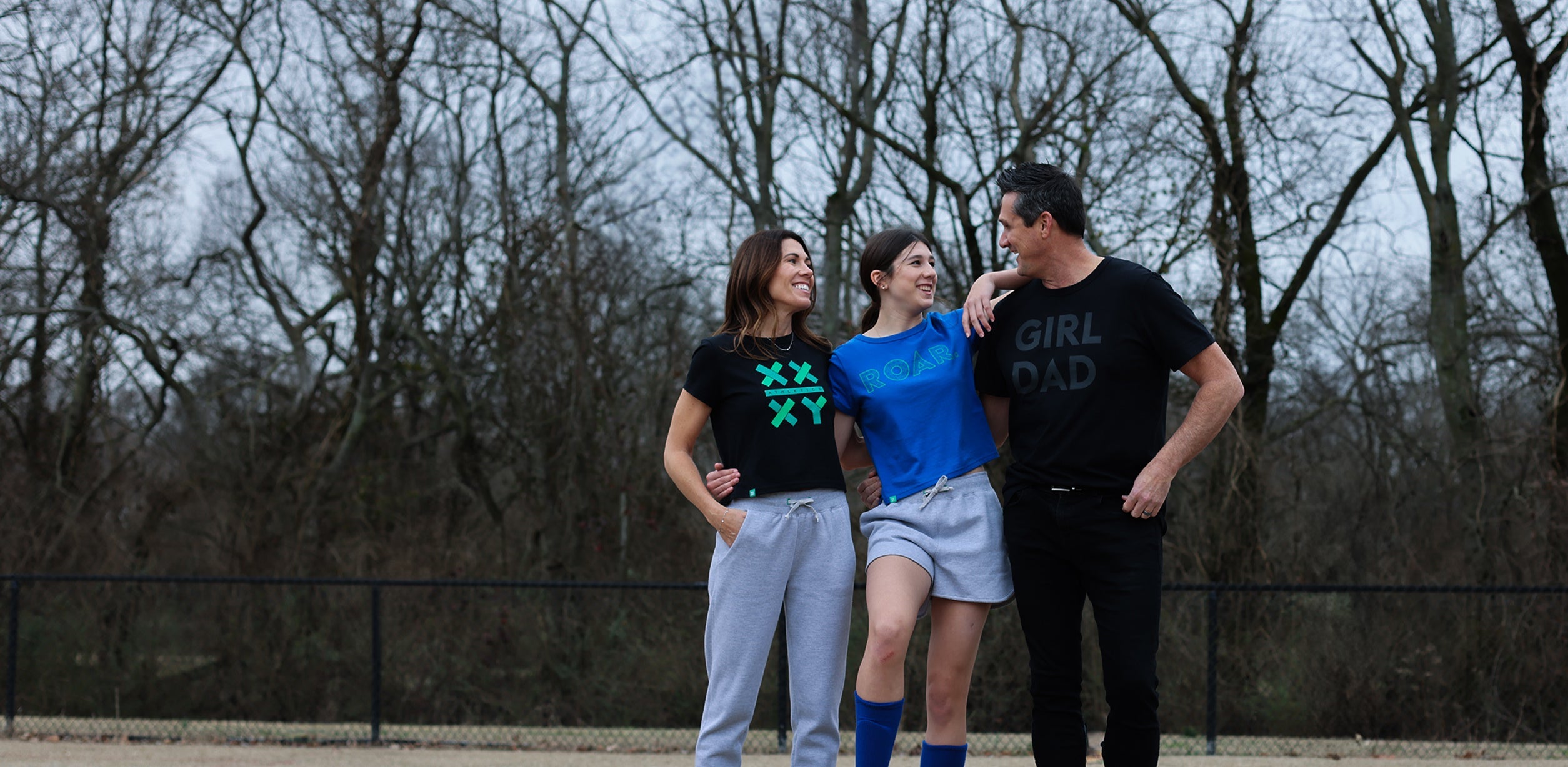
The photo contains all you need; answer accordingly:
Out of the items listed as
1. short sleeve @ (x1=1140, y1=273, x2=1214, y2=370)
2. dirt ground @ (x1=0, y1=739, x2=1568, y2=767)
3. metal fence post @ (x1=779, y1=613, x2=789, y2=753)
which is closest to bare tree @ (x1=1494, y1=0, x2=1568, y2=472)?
dirt ground @ (x1=0, y1=739, x2=1568, y2=767)

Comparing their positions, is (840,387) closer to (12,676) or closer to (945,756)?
(945,756)

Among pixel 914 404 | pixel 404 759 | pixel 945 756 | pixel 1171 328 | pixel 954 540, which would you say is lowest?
pixel 404 759

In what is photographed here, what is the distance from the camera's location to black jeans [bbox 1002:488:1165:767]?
303 cm

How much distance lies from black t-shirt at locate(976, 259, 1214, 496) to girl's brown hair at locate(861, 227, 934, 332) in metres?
0.42

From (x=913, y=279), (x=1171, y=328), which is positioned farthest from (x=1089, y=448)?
(x=913, y=279)

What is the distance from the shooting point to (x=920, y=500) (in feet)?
10.6

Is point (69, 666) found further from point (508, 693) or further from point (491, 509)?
point (491, 509)

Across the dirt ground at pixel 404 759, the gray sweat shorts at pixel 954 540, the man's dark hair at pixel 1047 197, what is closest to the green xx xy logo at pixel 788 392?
the gray sweat shorts at pixel 954 540

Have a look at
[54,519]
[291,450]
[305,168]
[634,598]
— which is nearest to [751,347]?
[634,598]

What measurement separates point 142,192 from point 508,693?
7.59 m

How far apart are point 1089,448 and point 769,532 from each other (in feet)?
2.71

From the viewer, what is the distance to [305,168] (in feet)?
50.4

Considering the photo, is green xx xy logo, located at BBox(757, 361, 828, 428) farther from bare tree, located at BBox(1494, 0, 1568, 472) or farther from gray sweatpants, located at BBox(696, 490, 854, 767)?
bare tree, located at BBox(1494, 0, 1568, 472)

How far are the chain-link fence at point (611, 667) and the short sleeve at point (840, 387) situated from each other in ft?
12.1
